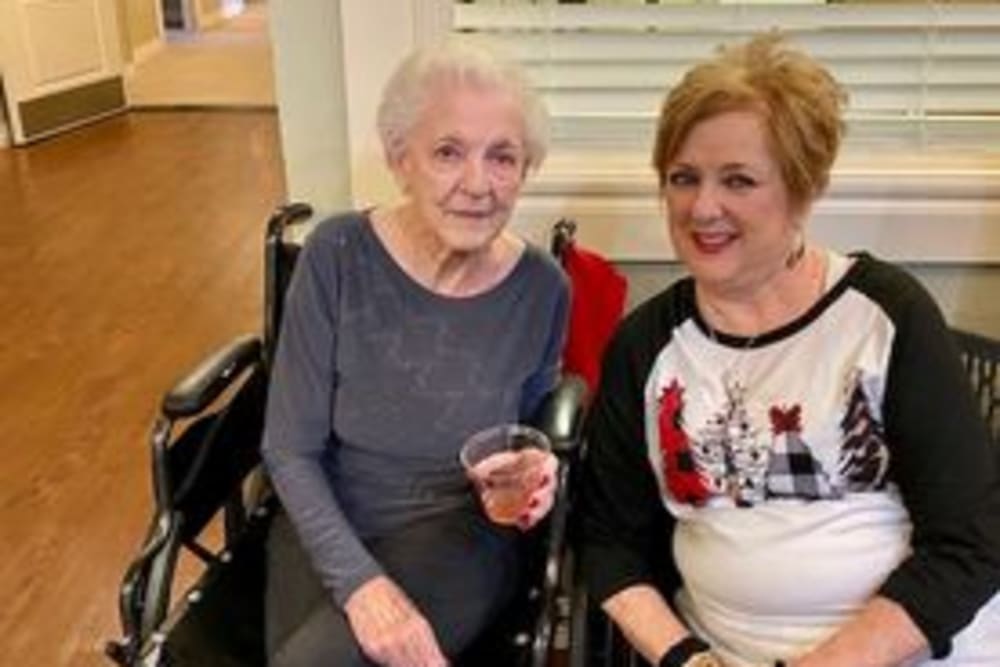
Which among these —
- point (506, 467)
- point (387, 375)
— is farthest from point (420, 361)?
point (506, 467)

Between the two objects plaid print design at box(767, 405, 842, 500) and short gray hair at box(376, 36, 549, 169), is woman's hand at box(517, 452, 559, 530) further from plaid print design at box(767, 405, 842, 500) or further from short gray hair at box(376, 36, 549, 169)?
short gray hair at box(376, 36, 549, 169)

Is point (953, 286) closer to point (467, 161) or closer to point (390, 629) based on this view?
point (467, 161)

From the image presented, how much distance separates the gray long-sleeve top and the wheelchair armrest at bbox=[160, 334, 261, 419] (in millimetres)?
90

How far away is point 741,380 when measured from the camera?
4.46 ft

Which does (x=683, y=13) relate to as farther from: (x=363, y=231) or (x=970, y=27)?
(x=363, y=231)

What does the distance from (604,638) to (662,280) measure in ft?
2.24

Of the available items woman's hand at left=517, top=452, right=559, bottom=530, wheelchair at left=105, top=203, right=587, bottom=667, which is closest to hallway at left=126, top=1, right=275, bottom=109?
wheelchair at left=105, top=203, right=587, bottom=667

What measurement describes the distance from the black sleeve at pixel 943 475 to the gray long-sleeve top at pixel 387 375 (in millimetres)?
503

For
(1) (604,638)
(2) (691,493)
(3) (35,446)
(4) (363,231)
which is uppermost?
(4) (363,231)

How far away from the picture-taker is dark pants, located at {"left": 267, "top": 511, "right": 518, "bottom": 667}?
1379mm

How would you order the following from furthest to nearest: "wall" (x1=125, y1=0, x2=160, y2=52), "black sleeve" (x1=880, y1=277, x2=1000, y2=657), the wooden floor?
1. "wall" (x1=125, y1=0, x2=160, y2=52)
2. the wooden floor
3. "black sleeve" (x1=880, y1=277, x2=1000, y2=657)

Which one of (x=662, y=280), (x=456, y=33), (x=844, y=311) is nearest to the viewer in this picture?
(x=844, y=311)

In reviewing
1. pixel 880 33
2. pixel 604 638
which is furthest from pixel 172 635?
pixel 880 33

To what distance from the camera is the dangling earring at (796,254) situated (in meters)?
1.34
